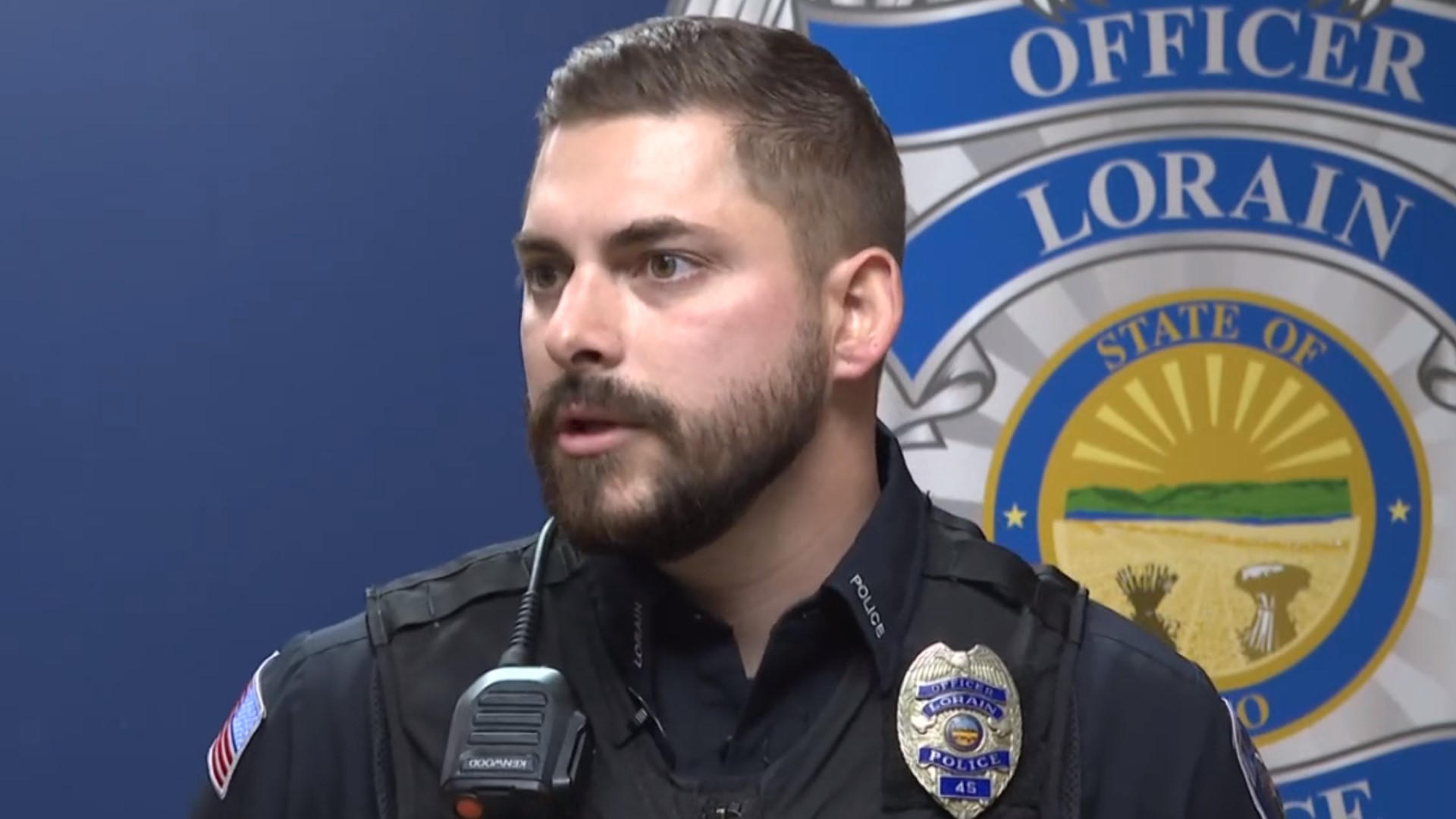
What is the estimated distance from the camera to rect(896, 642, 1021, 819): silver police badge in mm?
802

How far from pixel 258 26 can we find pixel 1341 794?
3.73 feet

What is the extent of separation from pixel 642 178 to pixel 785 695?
0.30 meters

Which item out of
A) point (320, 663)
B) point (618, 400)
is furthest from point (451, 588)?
point (618, 400)

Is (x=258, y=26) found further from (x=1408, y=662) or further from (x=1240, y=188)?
(x=1408, y=662)

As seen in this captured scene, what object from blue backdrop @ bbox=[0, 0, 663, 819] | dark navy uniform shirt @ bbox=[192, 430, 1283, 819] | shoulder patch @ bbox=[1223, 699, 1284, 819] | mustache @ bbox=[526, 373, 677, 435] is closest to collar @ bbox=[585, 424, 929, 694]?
dark navy uniform shirt @ bbox=[192, 430, 1283, 819]

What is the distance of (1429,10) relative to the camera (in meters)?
1.30

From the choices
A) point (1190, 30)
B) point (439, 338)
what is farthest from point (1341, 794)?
point (439, 338)

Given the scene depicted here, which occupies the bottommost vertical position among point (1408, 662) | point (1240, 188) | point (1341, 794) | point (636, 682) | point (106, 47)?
point (1341, 794)

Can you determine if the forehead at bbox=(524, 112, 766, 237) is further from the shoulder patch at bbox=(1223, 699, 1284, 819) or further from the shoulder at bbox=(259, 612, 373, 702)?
the shoulder patch at bbox=(1223, 699, 1284, 819)

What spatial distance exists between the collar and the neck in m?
0.02

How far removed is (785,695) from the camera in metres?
0.83

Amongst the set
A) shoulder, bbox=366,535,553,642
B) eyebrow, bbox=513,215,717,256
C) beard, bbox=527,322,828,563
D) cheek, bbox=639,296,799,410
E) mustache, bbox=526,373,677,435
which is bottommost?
shoulder, bbox=366,535,553,642

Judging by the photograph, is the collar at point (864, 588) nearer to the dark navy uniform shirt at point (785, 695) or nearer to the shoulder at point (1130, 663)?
the dark navy uniform shirt at point (785, 695)

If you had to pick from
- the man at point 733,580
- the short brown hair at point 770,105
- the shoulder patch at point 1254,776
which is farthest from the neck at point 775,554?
the shoulder patch at point 1254,776
